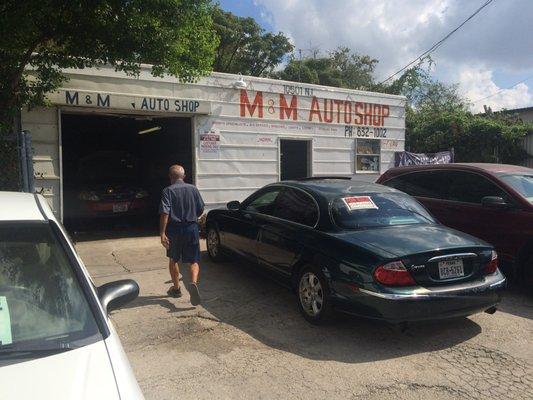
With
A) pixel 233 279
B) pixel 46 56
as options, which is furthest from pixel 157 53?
pixel 233 279

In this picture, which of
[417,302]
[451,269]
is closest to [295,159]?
[451,269]

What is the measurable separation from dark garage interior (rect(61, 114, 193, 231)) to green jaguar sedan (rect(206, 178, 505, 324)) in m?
5.78

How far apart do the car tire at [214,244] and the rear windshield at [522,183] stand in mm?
4309

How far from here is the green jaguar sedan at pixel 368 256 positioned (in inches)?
180

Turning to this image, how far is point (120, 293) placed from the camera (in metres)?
2.94

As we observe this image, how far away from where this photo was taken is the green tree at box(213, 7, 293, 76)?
117 ft

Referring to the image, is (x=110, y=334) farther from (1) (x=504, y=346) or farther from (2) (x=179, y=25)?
(2) (x=179, y=25)

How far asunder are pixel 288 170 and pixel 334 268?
26.1ft

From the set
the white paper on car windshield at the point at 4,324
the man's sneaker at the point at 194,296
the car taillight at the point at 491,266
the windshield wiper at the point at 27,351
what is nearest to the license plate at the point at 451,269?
the car taillight at the point at 491,266

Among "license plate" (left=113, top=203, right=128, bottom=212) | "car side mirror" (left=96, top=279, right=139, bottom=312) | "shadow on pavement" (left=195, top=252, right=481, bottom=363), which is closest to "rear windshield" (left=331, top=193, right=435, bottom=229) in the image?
"shadow on pavement" (left=195, top=252, right=481, bottom=363)

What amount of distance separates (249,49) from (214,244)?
31.7 metres

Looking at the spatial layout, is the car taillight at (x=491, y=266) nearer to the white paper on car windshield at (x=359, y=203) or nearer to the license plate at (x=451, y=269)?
the license plate at (x=451, y=269)

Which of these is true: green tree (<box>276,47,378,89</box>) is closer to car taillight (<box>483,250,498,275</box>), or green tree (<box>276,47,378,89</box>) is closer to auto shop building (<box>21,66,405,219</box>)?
auto shop building (<box>21,66,405,219</box>)

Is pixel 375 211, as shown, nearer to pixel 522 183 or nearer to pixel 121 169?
pixel 522 183
